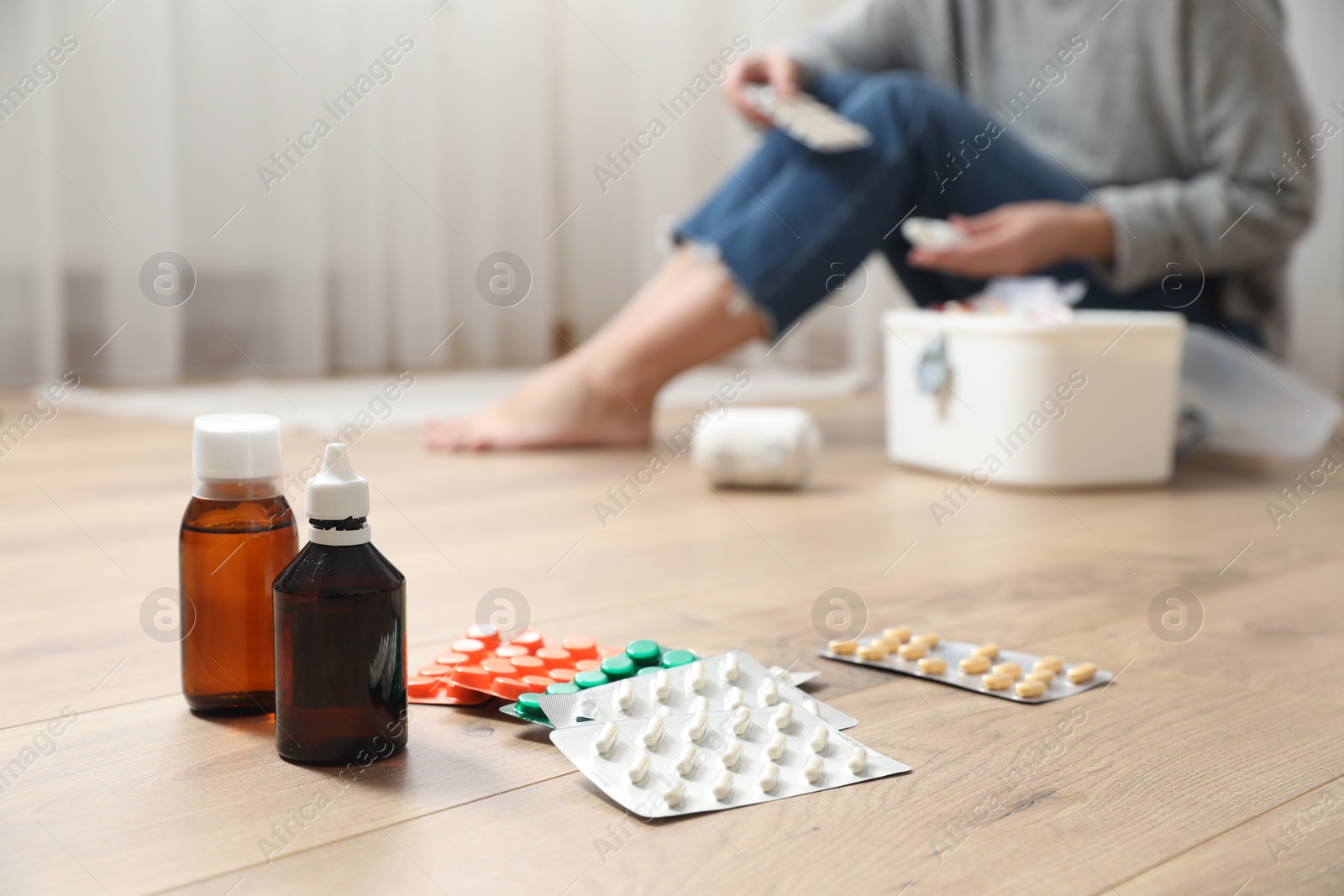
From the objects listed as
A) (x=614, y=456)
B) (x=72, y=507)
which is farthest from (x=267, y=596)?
(x=614, y=456)

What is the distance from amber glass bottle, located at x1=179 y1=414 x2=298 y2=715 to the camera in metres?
0.56

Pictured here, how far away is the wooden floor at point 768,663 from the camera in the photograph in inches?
18.3

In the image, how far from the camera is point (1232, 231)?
1.50 m

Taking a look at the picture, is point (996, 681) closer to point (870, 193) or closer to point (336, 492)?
point (336, 492)

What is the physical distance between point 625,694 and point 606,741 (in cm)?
5

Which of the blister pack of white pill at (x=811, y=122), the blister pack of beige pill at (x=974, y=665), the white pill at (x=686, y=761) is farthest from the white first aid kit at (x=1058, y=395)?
the white pill at (x=686, y=761)

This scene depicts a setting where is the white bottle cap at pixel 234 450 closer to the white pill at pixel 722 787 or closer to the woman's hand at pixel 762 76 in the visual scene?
the white pill at pixel 722 787

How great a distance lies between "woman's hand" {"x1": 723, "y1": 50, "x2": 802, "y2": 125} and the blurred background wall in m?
0.91

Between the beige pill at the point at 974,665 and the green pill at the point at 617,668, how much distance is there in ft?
0.61

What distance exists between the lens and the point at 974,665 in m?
0.69

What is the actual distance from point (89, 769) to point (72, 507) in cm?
69

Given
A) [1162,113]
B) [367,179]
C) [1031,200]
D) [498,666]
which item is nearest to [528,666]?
[498,666]

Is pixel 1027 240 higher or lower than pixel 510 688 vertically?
higher

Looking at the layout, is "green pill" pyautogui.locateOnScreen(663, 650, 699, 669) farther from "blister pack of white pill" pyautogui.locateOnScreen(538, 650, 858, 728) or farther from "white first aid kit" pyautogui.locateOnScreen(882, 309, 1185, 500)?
"white first aid kit" pyautogui.locateOnScreen(882, 309, 1185, 500)
